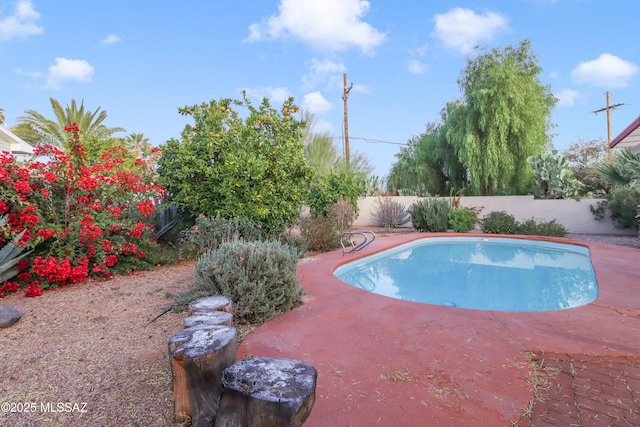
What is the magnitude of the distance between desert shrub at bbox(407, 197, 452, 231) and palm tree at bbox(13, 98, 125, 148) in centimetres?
1514

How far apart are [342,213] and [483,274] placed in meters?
4.42

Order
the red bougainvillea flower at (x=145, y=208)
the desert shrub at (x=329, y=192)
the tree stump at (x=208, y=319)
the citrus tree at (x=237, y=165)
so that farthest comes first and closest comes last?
the desert shrub at (x=329, y=192), the citrus tree at (x=237, y=165), the red bougainvillea flower at (x=145, y=208), the tree stump at (x=208, y=319)

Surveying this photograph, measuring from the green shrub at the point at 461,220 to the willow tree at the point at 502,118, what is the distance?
13.4 feet

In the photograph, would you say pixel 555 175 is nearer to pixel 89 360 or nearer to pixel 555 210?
pixel 555 210

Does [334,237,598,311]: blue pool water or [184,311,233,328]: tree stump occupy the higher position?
[184,311,233,328]: tree stump

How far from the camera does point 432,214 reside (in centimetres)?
1178

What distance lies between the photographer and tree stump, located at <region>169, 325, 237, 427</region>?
1.87m

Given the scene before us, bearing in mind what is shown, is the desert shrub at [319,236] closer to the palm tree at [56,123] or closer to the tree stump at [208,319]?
the tree stump at [208,319]

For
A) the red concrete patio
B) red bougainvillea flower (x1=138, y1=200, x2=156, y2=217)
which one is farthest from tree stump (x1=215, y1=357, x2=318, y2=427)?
red bougainvillea flower (x1=138, y1=200, x2=156, y2=217)

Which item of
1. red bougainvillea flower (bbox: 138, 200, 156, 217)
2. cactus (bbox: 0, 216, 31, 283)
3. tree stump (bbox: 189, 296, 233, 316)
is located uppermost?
red bougainvillea flower (bbox: 138, 200, 156, 217)

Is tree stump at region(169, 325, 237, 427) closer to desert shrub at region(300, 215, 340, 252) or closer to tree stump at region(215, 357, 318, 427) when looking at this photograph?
tree stump at region(215, 357, 318, 427)

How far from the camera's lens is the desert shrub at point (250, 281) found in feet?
11.9

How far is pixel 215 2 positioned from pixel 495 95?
11.0 meters

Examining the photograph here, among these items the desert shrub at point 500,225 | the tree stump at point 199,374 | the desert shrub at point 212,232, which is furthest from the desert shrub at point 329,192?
the tree stump at point 199,374
